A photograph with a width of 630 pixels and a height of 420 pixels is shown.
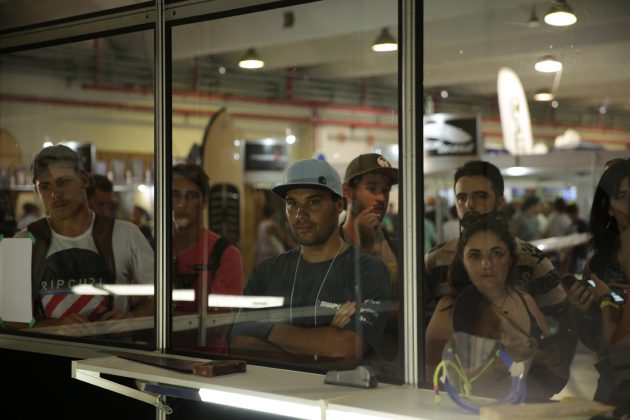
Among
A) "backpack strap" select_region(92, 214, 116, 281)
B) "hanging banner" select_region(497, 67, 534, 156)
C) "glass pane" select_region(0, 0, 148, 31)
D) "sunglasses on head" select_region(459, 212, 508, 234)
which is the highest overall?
"glass pane" select_region(0, 0, 148, 31)

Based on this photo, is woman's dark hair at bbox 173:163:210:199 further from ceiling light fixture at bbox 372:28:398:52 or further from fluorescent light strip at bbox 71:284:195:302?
ceiling light fixture at bbox 372:28:398:52

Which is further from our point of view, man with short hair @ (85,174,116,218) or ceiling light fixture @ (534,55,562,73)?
man with short hair @ (85,174,116,218)

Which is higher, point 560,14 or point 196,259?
point 560,14

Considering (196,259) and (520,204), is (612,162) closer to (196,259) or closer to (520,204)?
(520,204)

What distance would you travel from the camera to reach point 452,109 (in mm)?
3748

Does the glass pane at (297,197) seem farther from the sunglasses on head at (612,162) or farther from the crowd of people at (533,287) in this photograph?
the sunglasses on head at (612,162)

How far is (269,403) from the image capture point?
2990 mm

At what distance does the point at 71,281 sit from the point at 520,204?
7.44 feet

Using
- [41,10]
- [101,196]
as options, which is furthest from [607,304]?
[41,10]

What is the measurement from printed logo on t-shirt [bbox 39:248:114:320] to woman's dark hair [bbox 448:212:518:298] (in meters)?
1.89

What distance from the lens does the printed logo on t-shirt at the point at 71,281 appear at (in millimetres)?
4406

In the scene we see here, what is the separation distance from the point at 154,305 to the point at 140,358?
42cm

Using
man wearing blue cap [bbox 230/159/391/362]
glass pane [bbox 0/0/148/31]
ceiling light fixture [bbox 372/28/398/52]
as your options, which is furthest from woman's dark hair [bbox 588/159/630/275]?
glass pane [bbox 0/0/148/31]

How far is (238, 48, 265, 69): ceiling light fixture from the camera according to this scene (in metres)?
4.12
